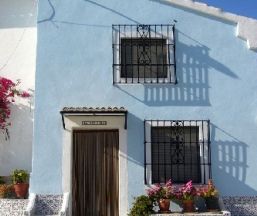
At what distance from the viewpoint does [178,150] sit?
42.0ft

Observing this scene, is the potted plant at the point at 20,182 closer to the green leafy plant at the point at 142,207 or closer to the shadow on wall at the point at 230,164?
the green leafy plant at the point at 142,207

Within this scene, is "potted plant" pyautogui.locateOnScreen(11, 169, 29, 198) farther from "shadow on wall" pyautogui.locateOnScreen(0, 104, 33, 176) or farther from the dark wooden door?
the dark wooden door

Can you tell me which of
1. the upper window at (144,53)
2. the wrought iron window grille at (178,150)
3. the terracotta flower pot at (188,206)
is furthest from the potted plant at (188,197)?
the upper window at (144,53)

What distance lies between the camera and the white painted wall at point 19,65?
44.7 feet

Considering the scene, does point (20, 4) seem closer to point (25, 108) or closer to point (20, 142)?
point (25, 108)

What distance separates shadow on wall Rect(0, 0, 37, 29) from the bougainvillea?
5.91ft

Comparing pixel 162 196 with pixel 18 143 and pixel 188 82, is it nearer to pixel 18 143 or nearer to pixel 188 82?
pixel 188 82

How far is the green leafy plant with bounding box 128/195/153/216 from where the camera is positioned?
1142 cm

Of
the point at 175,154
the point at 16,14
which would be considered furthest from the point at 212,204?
the point at 16,14

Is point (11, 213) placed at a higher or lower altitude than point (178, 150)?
lower

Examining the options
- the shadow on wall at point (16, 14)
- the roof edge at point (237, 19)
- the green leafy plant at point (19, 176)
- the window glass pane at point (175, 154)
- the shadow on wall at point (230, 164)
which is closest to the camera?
the shadow on wall at point (230, 164)

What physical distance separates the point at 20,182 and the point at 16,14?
16.9 feet

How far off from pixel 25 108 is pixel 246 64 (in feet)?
20.8

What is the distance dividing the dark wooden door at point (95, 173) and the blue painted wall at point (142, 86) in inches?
22.8
